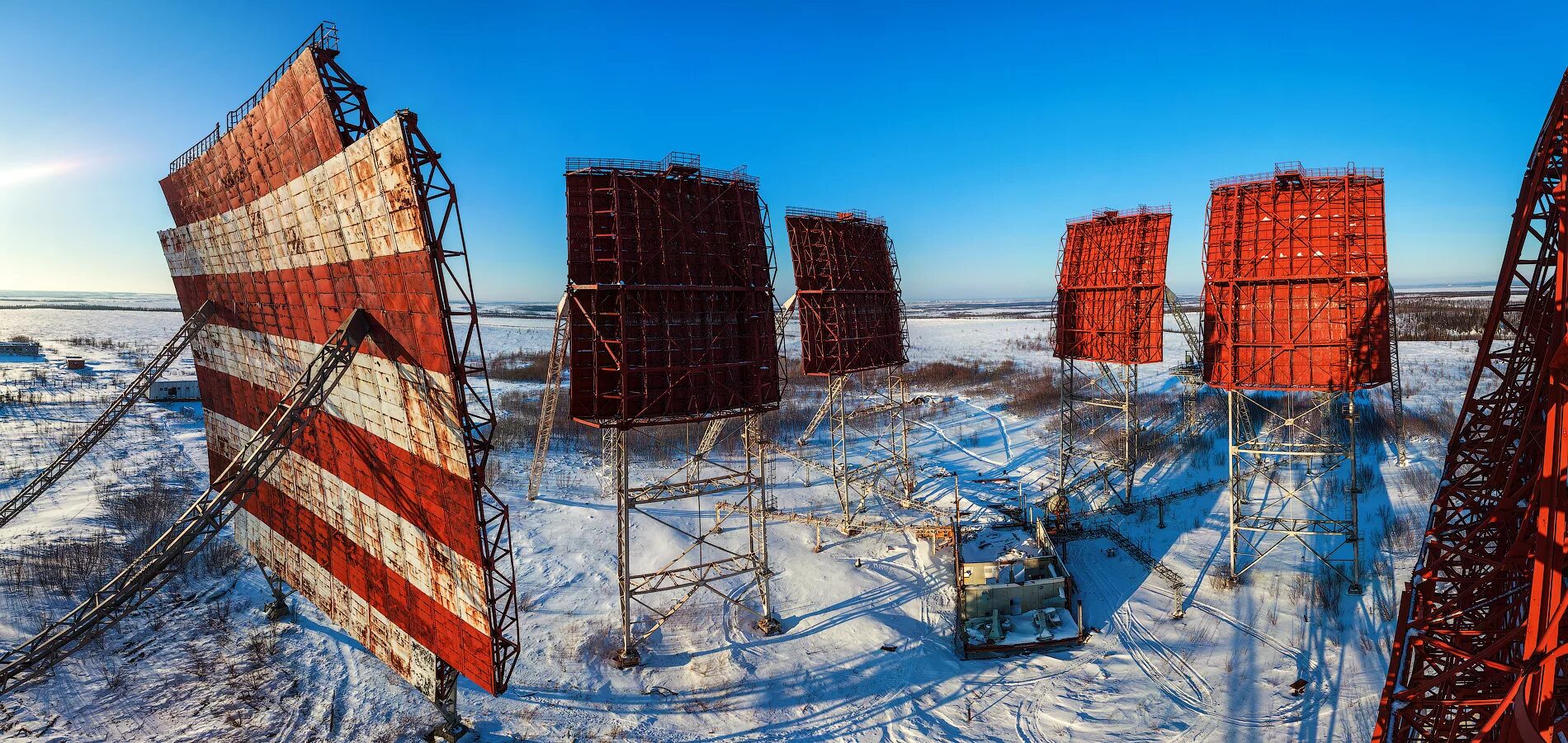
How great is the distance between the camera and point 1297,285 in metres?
20.4

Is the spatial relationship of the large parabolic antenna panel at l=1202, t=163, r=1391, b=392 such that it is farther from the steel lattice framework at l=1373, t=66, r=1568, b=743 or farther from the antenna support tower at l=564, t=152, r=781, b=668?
the antenna support tower at l=564, t=152, r=781, b=668

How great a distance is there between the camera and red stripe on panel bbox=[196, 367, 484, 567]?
444 inches

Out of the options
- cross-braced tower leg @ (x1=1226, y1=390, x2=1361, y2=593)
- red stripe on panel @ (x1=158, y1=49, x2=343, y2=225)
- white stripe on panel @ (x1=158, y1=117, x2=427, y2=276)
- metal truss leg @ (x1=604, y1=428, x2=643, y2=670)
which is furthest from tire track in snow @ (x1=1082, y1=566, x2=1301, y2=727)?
red stripe on panel @ (x1=158, y1=49, x2=343, y2=225)

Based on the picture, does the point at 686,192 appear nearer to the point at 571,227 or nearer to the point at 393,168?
the point at 571,227

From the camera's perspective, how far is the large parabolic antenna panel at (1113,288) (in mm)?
25484

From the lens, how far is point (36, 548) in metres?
21.8

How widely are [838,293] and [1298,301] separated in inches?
590

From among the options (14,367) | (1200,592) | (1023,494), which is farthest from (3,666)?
(14,367)

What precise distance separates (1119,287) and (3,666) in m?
32.1

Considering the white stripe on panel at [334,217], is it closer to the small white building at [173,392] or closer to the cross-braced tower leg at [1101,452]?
the cross-braced tower leg at [1101,452]

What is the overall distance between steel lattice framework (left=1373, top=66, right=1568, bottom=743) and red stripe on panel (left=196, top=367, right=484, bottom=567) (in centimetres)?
1344

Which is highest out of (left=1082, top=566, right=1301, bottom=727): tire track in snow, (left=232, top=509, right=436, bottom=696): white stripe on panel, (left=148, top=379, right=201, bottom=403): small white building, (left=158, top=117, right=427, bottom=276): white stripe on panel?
(left=158, top=117, right=427, bottom=276): white stripe on panel

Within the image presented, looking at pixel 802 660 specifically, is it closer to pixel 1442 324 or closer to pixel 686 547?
pixel 686 547

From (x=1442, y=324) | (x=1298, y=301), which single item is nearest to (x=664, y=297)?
(x=1298, y=301)
